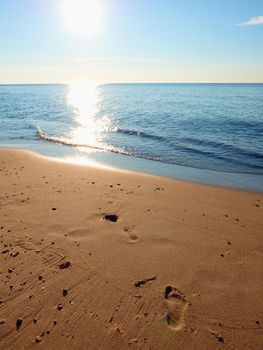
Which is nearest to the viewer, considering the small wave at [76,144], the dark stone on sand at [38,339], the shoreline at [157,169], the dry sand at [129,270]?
the dark stone on sand at [38,339]

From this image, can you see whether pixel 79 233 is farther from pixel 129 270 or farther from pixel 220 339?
pixel 220 339

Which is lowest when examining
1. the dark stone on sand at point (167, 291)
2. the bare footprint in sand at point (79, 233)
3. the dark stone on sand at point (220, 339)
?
the dark stone on sand at point (220, 339)

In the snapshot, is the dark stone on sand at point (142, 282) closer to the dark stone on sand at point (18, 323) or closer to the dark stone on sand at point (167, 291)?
the dark stone on sand at point (167, 291)

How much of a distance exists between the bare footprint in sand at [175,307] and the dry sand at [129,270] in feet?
0.05

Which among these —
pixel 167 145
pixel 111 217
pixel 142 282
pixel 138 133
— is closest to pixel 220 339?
pixel 142 282

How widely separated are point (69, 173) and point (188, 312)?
805 centimetres

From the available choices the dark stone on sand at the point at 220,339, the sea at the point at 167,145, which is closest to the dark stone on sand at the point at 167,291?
the dark stone on sand at the point at 220,339

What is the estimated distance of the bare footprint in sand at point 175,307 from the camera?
4519 mm

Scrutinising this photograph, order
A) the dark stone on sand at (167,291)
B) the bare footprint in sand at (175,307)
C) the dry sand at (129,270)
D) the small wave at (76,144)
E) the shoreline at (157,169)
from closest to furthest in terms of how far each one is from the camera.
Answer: the dry sand at (129,270), the bare footprint in sand at (175,307), the dark stone on sand at (167,291), the shoreline at (157,169), the small wave at (76,144)

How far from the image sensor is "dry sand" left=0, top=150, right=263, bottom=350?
436 cm

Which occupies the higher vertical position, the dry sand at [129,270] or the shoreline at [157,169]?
the dry sand at [129,270]

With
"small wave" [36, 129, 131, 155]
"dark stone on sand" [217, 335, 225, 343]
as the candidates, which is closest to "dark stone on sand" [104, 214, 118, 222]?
"dark stone on sand" [217, 335, 225, 343]

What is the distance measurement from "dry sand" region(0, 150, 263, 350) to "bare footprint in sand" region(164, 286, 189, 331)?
0.05 feet

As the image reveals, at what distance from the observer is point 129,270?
5.64m
